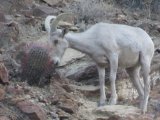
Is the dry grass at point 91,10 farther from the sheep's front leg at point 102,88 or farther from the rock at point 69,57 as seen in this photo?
the sheep's front leg at point 102,88

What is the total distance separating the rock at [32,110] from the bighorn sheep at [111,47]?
1843 millimetres

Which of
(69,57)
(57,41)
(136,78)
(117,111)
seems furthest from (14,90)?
(69,57)

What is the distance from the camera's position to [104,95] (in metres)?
11.9

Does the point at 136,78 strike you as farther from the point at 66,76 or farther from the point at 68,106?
the point at 68,106

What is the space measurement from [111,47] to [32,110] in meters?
2.56

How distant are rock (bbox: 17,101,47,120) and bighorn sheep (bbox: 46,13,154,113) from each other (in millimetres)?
1843

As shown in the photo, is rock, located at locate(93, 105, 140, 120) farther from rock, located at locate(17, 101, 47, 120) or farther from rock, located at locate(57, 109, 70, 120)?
rock, located at locate(17, 101, 47, 120)

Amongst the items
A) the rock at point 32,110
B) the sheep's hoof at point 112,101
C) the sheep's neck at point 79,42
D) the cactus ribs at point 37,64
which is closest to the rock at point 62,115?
the rock at point 32,110

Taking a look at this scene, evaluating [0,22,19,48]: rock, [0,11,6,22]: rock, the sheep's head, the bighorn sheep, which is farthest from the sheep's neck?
[0,11,6,22]: rock

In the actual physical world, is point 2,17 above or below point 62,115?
above

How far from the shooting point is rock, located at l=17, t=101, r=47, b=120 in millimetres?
9789

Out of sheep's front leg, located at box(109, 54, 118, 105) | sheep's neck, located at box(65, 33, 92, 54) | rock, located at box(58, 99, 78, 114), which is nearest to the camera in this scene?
rock, located at box(58, 99, 78, 114)

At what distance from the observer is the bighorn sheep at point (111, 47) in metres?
11.7

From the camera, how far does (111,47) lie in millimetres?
11641
